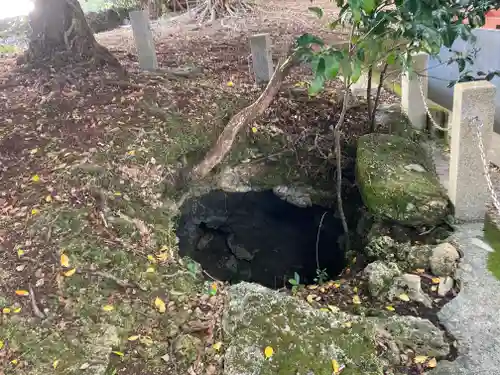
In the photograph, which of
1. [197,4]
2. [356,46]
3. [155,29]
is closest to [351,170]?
[356,46]

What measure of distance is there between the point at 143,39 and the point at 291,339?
5829mm

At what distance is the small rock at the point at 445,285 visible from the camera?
13.5 feet

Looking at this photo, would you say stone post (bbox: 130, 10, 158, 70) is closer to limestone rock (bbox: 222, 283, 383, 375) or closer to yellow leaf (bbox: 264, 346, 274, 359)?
limestone rock (bbox: 222, 283, 383, 375)

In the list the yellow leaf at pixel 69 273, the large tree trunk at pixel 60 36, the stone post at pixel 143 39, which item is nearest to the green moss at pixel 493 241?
the yellow leaf at pixel 69 273

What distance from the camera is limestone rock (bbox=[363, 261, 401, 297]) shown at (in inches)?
165

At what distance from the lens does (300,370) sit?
10.5 feet

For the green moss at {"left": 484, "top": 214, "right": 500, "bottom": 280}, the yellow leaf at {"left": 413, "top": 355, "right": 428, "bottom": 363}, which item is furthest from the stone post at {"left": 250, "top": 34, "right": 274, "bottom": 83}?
the yellow leaf at {"left": 413, "top": 355, "right": 428, "bottom": 363}

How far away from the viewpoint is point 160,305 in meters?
3.93

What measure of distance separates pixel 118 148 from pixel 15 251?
1.97 metres

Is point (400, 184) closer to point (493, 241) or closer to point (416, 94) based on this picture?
point (493, 241)

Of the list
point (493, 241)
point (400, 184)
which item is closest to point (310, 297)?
point (400, 184)

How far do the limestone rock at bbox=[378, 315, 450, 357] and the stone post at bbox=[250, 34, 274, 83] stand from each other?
4.82 m

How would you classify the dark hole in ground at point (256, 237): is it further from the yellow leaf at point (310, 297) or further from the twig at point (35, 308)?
the twig at point (35, 308)

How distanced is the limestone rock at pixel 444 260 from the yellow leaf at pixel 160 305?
2.63 metres
